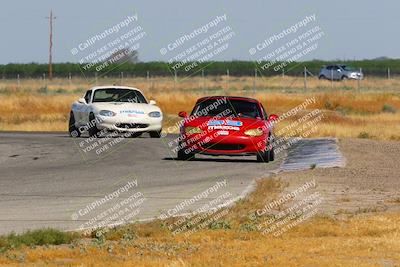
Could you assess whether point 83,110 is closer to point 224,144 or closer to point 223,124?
point 224,144

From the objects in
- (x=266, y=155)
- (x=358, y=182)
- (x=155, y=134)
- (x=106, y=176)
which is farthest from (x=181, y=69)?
(x=358, y=182)

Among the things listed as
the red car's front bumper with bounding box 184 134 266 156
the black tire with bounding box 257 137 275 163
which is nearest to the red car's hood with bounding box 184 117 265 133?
the red car's front bumper with bounding box 184 134 266 156

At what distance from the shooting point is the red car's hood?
24.1 metres

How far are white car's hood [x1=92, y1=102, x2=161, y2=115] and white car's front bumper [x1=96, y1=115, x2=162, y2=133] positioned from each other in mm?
158

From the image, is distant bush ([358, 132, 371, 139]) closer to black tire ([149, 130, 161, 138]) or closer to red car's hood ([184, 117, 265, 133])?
black tire ([149, 130, 161, 138])

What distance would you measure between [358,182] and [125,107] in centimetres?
1279

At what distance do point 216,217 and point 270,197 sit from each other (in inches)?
99.5

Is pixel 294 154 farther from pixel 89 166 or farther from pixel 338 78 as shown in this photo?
pixel 338 78

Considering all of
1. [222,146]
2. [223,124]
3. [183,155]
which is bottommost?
[183,155]

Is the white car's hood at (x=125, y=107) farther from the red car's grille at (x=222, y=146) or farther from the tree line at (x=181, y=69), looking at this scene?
the tree line at (x=181, y=69)

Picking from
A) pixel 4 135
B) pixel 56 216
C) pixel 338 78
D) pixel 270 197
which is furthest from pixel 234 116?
pixel 338 78

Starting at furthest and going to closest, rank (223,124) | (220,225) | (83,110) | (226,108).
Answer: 1. (83,110)
2. (226,108)
3. (223,124)
4. (220,225)

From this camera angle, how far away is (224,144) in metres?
24.4

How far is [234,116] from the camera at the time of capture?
24.8 metres
